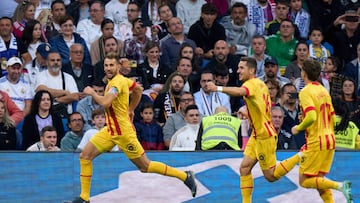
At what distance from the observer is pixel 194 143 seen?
2058cm

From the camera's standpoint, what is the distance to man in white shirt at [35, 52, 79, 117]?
2181 centimetres

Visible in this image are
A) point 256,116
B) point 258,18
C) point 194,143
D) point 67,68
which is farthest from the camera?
point 258,18

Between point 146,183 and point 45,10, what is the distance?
511cm

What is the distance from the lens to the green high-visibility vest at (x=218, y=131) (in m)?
19.9

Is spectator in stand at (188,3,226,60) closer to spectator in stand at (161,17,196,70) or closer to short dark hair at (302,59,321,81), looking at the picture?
spectator in stand at (161,17,196,70)

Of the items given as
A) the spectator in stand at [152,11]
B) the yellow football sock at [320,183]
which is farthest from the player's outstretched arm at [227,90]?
A: the spectator in stand at [152,11]

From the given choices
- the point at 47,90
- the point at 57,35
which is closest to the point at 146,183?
the point at 47,90

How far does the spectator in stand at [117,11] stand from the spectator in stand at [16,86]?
2606 millimetres

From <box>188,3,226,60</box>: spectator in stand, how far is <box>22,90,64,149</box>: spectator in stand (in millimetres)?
3521

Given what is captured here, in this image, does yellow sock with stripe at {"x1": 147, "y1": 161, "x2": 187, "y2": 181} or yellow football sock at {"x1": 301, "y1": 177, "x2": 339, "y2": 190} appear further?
yellow sock with stripe at {"x1": 147, "y1": 161, "x2": 187, "y2": 181}

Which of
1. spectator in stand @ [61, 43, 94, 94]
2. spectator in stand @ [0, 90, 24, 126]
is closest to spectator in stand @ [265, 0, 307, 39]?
spectator in stand @ [61, 43, 94, 94]

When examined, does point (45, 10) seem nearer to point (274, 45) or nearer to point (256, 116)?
point (274, 45)

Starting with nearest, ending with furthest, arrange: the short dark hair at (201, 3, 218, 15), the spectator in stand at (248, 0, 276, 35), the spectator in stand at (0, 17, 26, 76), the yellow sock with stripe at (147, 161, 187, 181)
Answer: the yellow sock with stripe at (147, 161, 187, 181), the spectator in stand at (0, 17, 26, 76), the short dark hair at (201, 3, 218, 15), the spectator in stand at (248, 0, 276, 35)

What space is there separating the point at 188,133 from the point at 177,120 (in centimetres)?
61
